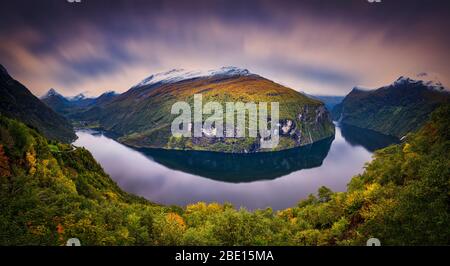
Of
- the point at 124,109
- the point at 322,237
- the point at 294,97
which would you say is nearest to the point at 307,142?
the point at 294,97

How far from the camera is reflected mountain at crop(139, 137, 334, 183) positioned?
50000 mm

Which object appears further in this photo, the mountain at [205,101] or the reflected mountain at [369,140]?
the mountain at [205,101]

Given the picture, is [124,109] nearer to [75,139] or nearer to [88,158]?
[75,139]

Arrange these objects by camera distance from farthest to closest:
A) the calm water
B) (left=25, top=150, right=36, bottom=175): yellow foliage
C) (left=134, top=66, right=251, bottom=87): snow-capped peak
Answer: the calm water, (left=134, top=66, right=251, bottom=87): snow-capped peak, (left=25, top=150, right=36, bottom=175): yellow foliage

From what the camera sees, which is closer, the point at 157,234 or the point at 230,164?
the point at 157,234

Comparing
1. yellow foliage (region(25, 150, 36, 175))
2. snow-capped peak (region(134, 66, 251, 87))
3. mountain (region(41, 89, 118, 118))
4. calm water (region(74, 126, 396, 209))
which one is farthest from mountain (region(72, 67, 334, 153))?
mountain (region(41, 89, 118, 118))

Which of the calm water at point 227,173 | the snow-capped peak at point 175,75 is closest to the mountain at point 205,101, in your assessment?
the calm water at point 227,173

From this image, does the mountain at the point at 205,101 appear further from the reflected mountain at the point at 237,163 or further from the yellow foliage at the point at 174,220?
the yellow foliage at the point at 174,220

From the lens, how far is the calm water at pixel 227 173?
110 feet

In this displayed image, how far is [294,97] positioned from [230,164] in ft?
162

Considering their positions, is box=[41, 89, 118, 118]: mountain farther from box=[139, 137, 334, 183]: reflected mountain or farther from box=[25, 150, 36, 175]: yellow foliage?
box=[139, 137, 334, 183]: reflected mountain

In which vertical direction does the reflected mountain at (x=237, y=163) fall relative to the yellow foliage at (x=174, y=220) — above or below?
below
